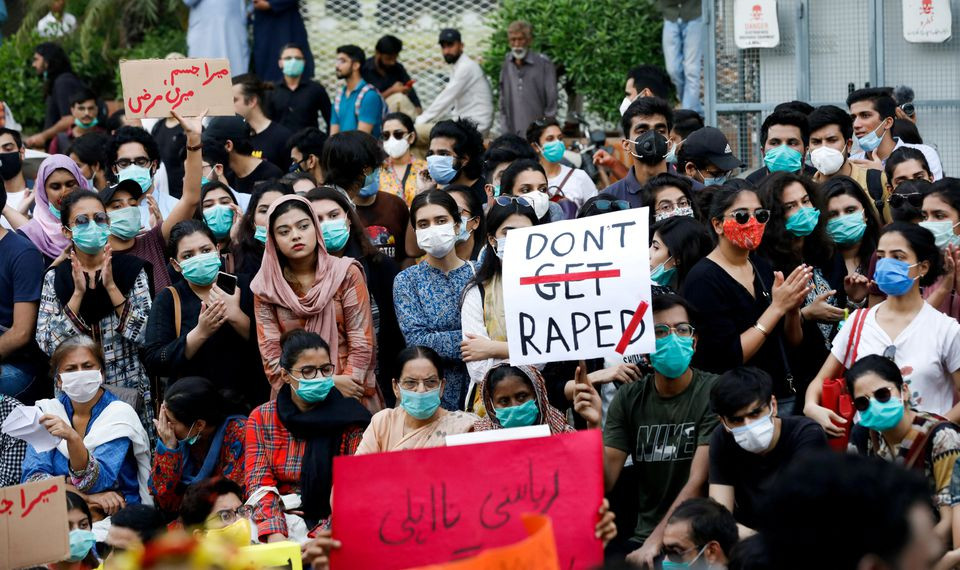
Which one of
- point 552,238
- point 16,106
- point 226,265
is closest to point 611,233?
point 552,238

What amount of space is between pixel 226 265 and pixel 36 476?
1.72 metres

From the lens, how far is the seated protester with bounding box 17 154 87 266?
9148 millimetres

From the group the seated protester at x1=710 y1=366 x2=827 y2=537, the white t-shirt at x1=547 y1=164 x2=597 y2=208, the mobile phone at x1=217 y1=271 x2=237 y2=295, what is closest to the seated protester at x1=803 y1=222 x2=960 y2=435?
the seated protester at x1=710 y1=366 x2=827 y2=537

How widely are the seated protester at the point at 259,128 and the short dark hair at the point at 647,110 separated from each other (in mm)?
2886

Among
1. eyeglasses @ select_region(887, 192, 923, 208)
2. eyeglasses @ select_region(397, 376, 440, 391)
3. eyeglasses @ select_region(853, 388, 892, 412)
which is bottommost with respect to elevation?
eyeglasses @ select_region(853, 388, 892, 412)

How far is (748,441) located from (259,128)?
608 cm

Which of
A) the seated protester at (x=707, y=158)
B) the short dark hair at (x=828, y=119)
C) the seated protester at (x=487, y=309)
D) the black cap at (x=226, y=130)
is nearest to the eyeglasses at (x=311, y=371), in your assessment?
the seated protester at (x=487, y=309)

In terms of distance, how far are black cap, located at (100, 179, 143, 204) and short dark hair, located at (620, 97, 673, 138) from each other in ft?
10.0

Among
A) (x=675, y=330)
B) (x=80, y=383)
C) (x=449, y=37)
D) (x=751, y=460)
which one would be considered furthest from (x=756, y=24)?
(x=80, y=383)

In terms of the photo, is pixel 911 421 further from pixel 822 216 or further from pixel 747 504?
pixel 822 216

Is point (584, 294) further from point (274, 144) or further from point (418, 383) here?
point (274, 144)

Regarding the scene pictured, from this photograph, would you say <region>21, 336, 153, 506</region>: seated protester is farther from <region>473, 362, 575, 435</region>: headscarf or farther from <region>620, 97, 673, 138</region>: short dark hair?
<region>620, 97, 673, 138</region>: short dark hair

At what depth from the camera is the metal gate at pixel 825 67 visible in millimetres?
11539

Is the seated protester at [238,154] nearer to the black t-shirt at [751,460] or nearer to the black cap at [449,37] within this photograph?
the black cap at [449,37]
